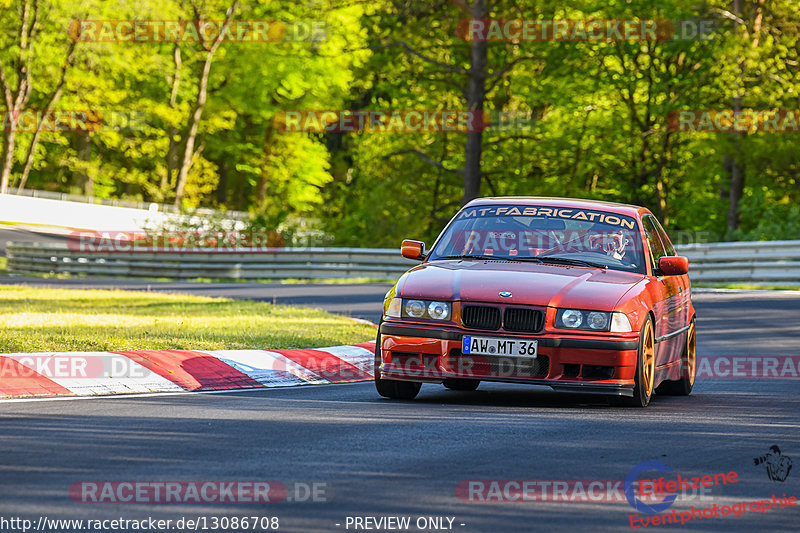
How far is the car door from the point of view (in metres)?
9.91

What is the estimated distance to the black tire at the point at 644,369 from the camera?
29.9 feet

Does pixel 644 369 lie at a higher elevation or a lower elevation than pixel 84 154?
lower

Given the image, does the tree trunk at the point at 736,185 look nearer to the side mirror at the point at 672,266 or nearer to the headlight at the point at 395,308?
the side mirror at the point at 672,266

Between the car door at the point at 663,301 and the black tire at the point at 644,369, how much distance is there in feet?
0.90

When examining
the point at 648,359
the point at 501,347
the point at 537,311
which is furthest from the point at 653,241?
the point at 501,347

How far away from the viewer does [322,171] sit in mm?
69625

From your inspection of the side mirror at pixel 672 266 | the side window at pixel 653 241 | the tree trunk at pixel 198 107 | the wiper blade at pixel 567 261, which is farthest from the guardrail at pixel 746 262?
the tree trunk at pixel 198 107

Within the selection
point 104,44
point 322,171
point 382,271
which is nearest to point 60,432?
point 382,271

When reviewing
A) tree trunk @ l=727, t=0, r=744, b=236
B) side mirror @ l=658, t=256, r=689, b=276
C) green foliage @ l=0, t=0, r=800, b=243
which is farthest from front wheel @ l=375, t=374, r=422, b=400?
tree trunk @ l=727, t=0, r=744, b=236

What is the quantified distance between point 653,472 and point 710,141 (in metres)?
28.2

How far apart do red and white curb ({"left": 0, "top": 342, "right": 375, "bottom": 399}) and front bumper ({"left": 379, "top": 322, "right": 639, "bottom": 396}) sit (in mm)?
2237

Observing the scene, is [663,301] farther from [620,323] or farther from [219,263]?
[219,263]

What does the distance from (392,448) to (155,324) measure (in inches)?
318

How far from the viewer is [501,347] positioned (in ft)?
29.2
